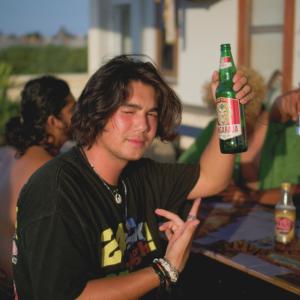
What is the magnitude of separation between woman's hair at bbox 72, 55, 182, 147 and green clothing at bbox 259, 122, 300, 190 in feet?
5.23

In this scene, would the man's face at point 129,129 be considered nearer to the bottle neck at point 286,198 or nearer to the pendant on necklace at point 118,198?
the pendant on necklace at point 118,198

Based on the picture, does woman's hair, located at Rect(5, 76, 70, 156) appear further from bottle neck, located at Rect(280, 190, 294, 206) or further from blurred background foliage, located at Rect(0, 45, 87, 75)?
blurred background foliage, located at Rect(0, 45, 87, 75)

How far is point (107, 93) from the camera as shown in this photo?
6.82 feet

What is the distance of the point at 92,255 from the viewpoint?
1.89 metres

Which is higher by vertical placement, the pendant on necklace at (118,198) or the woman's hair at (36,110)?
the woman's hair at (36,110)

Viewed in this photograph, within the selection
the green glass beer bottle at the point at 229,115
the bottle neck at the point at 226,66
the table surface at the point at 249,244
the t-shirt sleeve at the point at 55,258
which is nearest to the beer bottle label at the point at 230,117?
the green glass beer bottle at the point at 229,115

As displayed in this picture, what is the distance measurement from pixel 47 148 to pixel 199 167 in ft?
3.10

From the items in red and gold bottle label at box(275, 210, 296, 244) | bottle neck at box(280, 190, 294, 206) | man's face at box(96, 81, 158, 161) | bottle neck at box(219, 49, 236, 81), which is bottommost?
red and gold bottle label at box(275, 210, 296, 244)

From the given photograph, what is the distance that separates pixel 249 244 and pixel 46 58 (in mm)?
25701

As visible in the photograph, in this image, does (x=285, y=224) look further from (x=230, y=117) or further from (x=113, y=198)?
(x=113, y=198)

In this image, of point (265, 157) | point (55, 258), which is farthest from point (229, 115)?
point (265, 157)

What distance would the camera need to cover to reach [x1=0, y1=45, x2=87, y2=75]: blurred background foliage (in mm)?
25359

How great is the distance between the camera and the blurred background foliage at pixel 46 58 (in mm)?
25359

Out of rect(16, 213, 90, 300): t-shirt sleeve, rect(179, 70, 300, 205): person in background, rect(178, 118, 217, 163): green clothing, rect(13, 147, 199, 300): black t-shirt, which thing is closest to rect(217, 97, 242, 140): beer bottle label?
rect(13, 147, 199, 300): black t-shirt
